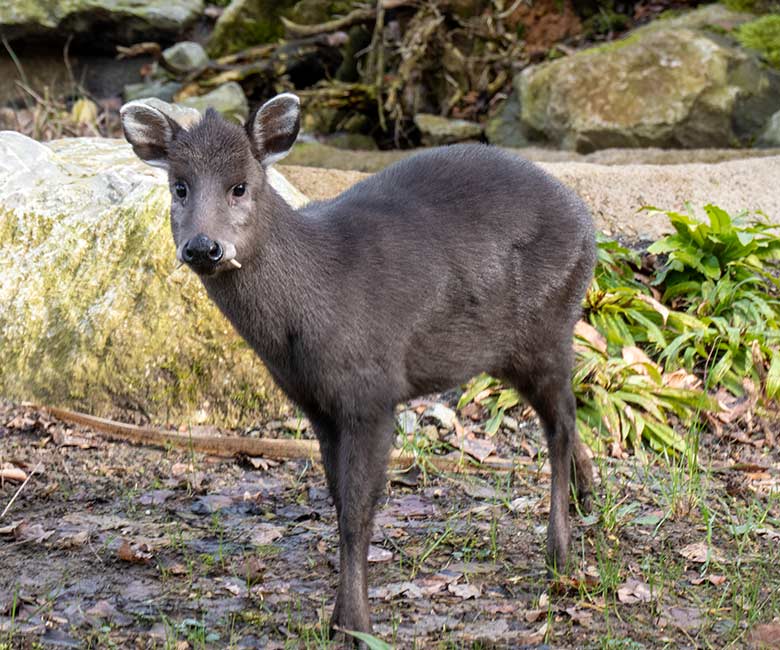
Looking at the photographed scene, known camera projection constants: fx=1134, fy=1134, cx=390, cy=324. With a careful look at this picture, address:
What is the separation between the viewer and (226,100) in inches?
455

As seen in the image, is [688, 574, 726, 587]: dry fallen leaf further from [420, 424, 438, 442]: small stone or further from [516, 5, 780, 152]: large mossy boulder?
[516, 5, 780, 152]: large mossy boulder

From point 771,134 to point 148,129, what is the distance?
7.82 m

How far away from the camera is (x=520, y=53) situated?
12219 mm

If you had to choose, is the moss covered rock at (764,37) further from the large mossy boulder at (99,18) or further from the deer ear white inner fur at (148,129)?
the deer ear white inner fur at (148,129)

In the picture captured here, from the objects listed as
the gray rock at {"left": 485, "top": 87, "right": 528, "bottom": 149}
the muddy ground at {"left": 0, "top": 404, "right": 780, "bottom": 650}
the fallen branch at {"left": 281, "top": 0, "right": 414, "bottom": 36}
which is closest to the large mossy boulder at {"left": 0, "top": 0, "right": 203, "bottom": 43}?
the fallen branch at {"left": 281, "top": 0, "right": 414, "bottom": 36}

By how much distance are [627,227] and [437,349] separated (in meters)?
3.58

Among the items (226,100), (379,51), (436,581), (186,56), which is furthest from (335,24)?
(436,581)

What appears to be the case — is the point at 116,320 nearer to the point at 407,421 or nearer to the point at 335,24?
the point at 407,421

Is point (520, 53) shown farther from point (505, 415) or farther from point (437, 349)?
point (437, 349)

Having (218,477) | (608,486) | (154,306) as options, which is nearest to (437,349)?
(608,486)

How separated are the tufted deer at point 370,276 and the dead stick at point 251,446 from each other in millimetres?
983

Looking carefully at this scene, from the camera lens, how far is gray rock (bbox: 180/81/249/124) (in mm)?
11352

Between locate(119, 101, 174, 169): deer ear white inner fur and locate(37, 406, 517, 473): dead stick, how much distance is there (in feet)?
6.38

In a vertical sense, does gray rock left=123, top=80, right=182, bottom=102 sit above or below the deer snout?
below
